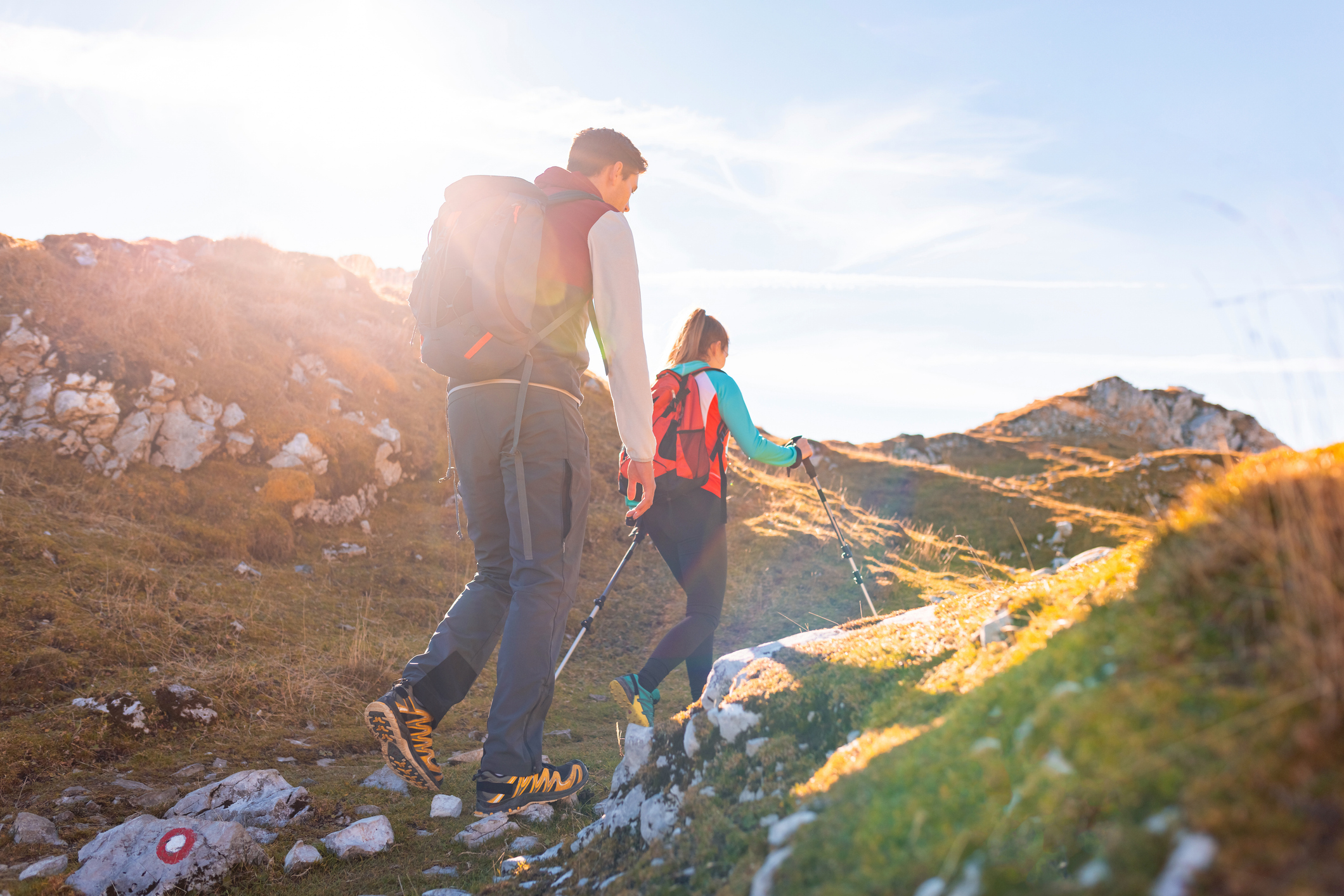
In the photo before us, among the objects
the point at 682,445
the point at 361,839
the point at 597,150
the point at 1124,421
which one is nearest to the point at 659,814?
the point at 361,839

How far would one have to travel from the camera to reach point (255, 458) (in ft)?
31.6

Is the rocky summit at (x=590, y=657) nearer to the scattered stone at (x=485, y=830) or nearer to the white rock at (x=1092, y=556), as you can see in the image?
the scattered stone at (x=485, y=830)

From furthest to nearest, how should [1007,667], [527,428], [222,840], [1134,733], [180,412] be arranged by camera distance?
1. [180,412]
2. [527,428]
3. [222,840]
4. [1007,667]
5. [1134,733]

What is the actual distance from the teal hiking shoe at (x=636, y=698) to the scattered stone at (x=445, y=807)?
116 centimetres

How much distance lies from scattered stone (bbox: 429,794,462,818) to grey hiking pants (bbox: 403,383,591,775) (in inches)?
34.3

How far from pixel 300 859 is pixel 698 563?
2.77 m

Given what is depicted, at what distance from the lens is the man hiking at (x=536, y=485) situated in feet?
11.8

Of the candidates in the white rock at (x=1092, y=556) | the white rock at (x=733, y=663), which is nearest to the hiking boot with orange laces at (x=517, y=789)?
the white rock at (x=733, y=663)

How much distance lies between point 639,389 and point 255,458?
8.05 metres

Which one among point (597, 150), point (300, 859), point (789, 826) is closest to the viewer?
point (789, 826)

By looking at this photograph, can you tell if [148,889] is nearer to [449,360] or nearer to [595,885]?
[595,885]

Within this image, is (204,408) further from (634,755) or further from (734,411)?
(634,755)

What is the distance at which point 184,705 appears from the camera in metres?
5.29

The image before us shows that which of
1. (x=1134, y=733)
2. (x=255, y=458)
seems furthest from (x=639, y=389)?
(x=255, y=458)
